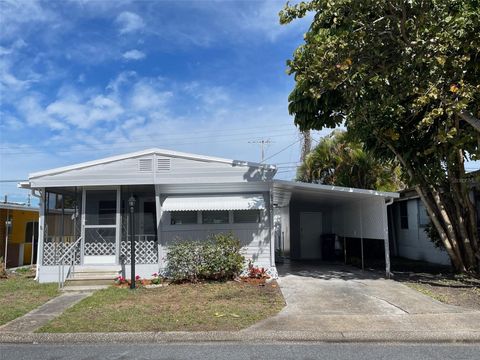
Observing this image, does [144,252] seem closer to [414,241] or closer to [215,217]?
[215,217]

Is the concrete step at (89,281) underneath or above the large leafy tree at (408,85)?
underneath

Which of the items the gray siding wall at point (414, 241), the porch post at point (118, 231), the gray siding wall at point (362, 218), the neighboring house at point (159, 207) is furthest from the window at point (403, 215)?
the porch post at point (118, 231)

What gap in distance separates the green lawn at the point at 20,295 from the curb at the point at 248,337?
5.03ft

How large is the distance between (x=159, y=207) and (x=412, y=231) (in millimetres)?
10934

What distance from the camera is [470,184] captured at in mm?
13344

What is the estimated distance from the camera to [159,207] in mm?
13039

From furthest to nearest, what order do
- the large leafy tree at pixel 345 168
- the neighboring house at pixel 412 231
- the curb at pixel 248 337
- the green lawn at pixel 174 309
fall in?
the large leafy tree at pixel 345 168
the neighboring house at pixel 412 231
the green lawn at pixel 174 309
the curb at pixel 248 337

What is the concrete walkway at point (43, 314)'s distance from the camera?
7645mm

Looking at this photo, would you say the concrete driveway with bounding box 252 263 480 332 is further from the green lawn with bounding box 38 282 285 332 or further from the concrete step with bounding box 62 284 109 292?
the concrete step with bounding box 62 284 109 292

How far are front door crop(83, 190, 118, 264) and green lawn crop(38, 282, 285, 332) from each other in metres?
1.81

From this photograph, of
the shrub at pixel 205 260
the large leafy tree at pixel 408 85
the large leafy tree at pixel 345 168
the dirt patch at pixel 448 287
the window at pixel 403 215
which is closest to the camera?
the large leafy tree at pixel 408 85

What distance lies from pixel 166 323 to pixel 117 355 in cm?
156

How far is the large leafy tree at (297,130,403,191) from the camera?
1942cm

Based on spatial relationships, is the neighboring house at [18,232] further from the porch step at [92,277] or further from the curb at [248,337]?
the curb at [248,337]
